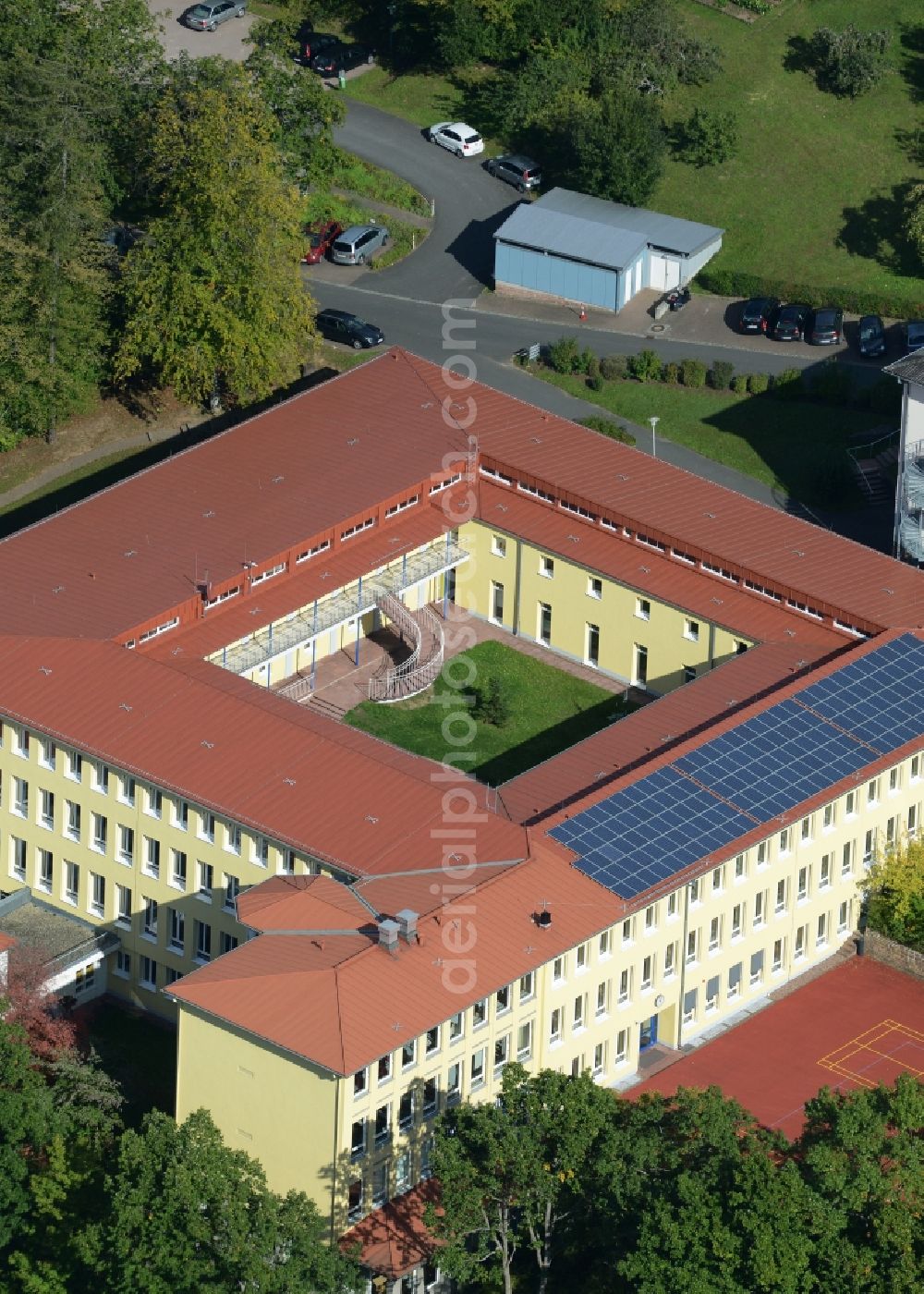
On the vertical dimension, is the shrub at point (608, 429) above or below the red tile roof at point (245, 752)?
below

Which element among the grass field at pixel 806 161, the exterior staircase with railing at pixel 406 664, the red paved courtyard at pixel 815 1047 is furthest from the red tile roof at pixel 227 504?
the grass field at pixel 806 161

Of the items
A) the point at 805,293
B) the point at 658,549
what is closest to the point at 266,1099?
the point at 658,549

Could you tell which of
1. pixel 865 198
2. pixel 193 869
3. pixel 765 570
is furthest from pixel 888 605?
pixel 865 198

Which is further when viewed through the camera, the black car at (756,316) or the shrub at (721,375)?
the black car at (756,316)

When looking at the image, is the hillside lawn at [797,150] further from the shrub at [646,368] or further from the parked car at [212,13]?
the shrub at [646,368]

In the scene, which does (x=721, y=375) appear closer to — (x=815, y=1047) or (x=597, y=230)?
(x=597, y=230)

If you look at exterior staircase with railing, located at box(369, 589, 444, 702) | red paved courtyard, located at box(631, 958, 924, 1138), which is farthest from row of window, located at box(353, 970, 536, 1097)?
exterior staircase with railing, located at box(369, 589, 444, 702)

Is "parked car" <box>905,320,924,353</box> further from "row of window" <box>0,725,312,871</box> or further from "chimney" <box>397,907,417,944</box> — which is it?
"chimney" <box>397,907,417,944</box>
